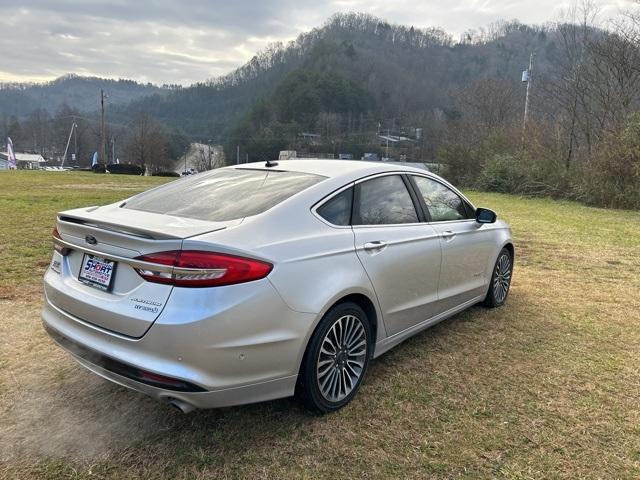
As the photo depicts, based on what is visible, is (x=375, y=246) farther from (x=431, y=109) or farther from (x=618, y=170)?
(x=431, y=109)

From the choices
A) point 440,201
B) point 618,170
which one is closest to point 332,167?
point 440,201

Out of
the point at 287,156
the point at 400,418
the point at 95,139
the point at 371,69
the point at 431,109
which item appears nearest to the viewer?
the point at 400,418

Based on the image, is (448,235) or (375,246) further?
(448,235)

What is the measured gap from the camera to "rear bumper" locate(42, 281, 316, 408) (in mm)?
2395

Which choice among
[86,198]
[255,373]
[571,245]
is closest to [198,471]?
[255,373]

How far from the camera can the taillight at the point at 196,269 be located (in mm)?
2418

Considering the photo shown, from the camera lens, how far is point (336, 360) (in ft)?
10.1

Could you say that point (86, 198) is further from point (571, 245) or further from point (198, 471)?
point (198, 471)

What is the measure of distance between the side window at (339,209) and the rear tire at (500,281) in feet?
→ 7.76

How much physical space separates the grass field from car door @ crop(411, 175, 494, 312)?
1.35 feet

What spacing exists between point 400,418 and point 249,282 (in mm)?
1357

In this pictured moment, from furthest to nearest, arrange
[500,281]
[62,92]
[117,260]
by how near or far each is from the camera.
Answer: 1. [62,92]
2. [500,281]
3. [117,260]

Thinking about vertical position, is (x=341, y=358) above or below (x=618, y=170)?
below

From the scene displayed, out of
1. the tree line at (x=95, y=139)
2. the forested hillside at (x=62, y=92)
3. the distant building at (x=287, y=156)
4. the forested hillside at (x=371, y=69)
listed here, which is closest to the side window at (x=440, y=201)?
the distant building at (x=287, y=156)
